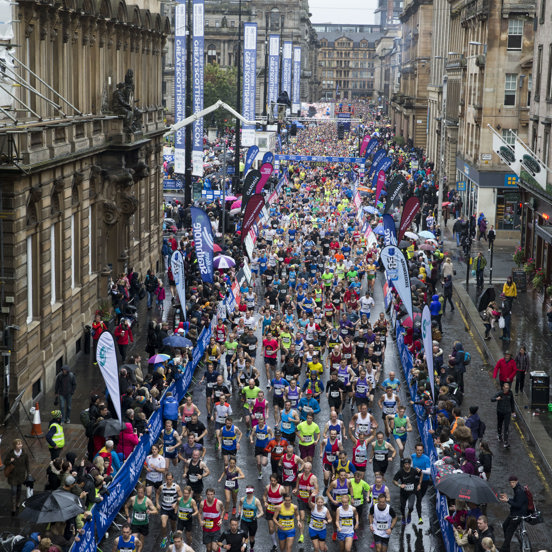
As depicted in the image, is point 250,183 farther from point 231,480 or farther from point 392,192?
point 231,480

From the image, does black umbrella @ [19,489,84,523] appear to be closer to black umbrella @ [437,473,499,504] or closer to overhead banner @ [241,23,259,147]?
black umbrella @ [437,473,499,504]

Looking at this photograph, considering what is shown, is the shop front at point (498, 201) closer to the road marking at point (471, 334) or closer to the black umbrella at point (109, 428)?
the road marking at point (471, 334)

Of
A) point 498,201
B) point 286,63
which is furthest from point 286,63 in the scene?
point 498,201

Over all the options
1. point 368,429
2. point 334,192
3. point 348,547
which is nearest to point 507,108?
point 334,192

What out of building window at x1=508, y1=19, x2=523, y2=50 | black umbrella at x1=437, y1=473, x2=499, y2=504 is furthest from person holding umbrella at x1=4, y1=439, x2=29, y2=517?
building window at x1=508, y1=19, x2=523, y2=50

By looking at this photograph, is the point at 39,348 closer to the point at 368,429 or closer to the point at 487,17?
the point at 368,429

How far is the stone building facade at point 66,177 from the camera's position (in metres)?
23.7

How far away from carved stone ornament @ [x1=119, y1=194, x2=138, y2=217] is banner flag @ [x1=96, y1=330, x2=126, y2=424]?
15980 mm

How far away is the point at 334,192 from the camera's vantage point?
224 ft

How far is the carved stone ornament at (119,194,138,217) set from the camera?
35094 millimetres

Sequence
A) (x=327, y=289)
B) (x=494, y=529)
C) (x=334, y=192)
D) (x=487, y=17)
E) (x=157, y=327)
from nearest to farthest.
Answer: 1. (x=494, y=529)
2. (x=157, y=327)
3. (x=327, y=289)
4. (x=487, y=17)
5. (x=334, y=192)

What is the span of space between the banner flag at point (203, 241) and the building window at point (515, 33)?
2936 cm

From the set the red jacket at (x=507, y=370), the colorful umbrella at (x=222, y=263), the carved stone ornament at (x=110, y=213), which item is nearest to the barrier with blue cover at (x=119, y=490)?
the red jacket at (x=507, y=370)

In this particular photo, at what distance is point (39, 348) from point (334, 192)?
4385cm
